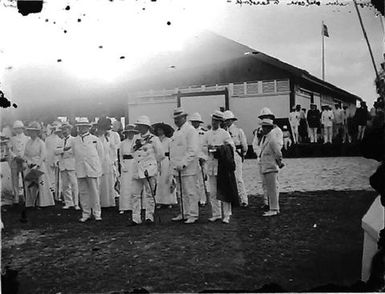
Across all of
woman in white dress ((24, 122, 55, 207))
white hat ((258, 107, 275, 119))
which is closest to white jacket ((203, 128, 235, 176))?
white hat ((258, 107, 275, 119))

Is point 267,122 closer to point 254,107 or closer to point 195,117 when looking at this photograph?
point 254,107

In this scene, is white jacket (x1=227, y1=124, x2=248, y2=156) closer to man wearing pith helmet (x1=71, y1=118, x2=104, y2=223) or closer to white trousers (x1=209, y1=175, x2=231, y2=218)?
white trousers (x1=209, y1=175, x2=231, y2=218)

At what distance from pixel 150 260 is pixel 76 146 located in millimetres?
900

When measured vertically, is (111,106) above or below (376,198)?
above

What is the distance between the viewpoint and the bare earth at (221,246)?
222 cm

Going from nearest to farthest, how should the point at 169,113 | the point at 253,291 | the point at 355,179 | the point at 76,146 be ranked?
the point at 253,291 < the point at 355,179 < the point at 169,113 < the point at 76,146

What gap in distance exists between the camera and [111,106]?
2.55m

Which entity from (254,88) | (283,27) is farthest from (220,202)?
(283,27)

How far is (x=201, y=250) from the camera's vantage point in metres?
2.31

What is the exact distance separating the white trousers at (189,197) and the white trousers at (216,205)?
0.35ft

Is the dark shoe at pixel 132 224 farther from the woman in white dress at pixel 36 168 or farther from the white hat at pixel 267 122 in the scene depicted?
the white hat at pixel 267 122

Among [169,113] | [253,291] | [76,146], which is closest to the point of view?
[253,291]

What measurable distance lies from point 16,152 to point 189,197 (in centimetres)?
102

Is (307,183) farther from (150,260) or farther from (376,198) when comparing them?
(150,260)
